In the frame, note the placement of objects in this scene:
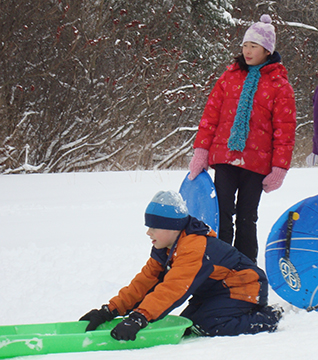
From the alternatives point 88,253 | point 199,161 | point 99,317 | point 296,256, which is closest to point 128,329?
point 99,317

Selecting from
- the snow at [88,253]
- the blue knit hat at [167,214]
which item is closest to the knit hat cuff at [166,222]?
the blue knit hat at [167,214]

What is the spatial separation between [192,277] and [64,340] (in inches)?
24.9

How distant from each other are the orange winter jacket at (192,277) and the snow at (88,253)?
204 millimetres

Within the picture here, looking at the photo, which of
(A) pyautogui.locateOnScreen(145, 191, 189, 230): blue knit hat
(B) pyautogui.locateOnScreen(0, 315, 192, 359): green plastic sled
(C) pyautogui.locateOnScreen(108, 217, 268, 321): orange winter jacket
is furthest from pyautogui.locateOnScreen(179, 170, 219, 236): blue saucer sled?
(B) pyautogui.locateOnScreen(0, 315, 192, 359): green plastic sled

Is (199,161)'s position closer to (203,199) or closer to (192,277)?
(203,199)

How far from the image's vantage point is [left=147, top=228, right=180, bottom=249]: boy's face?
217cm

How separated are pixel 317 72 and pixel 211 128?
10.5 m

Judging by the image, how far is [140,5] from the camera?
9.66m

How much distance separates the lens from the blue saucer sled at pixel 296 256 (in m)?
2.61

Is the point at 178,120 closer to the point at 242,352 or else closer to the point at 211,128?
the point at 211,128

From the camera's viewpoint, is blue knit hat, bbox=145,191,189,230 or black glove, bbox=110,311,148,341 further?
blue knit hat, bbox=145,191,189,230

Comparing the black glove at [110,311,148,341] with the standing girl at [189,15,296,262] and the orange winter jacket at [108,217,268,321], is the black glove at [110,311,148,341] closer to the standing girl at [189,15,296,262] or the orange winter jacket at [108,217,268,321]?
the orange winter jacket at [108,217,268,321]

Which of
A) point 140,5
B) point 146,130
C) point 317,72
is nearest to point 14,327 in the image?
point 146,130

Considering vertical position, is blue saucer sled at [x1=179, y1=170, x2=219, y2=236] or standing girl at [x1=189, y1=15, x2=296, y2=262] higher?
standing girl at [x1=189, y1=15, x2=296, y2=262]
